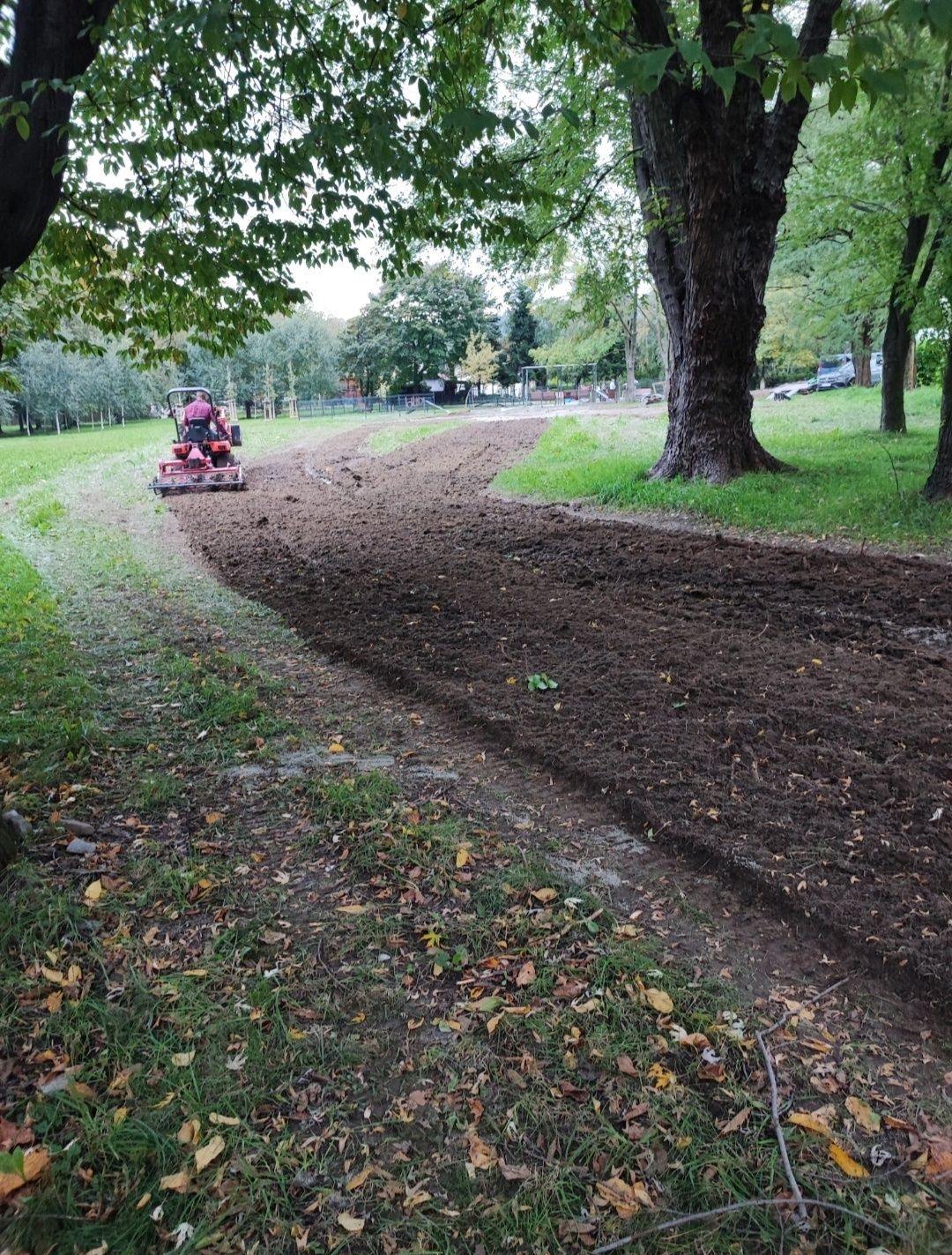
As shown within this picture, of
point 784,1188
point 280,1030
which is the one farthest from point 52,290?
point 784,1188

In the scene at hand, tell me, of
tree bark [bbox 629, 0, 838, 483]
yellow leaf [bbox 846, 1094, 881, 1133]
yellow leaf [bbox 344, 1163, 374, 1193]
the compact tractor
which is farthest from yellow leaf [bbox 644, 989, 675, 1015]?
the compact tractor

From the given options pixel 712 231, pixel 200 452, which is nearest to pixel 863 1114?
pixel 712 231

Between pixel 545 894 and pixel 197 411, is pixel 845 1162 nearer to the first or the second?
pixel 545 894

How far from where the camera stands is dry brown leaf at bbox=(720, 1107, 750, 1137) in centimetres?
221

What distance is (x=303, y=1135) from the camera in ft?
7.36

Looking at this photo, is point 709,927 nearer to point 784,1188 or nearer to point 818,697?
point 784,1188

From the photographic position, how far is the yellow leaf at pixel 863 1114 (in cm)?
221

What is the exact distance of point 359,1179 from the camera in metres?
2.12

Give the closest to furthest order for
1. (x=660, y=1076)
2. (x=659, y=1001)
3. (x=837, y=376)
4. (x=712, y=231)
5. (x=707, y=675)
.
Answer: (x=660, y=1076) → (x=659, y=1001) → (x=707, y=675) → (x=712, y=231) → (x=837, y=376)

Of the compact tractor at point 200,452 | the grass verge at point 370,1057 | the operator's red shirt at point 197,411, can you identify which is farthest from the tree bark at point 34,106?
the operator's red shirt at point 197,411

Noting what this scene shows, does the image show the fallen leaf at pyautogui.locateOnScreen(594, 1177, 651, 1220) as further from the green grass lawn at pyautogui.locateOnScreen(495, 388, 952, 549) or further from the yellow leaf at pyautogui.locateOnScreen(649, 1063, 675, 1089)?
the green grass lawn at pyautogui.locateOnScreen(495, 388, 952, 549)

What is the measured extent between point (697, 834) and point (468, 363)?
5759 centimetres

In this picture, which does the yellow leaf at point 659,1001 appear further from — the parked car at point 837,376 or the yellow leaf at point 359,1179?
the parked car at point 837,376

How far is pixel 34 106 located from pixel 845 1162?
6.04 m
